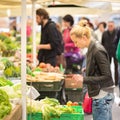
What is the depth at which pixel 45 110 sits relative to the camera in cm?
360

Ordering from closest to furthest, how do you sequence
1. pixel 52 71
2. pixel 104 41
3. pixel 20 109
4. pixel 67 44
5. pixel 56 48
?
pixel 20 109 < pixel 52 71 < pixel 56 48 < pixel 67 44 < pixel 104 41

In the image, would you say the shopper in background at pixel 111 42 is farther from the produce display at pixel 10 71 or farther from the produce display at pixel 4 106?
the produce display at pixel 4 106

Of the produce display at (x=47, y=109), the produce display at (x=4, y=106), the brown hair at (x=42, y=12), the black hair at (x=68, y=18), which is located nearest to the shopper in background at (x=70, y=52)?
the black hair at (x=68, y=18)

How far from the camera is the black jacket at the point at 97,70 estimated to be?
381cm

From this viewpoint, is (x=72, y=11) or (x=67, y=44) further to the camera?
(x=67, y=44)

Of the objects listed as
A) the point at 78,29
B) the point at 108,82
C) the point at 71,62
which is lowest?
the point at 71,62

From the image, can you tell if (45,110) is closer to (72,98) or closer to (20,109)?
(20,109)

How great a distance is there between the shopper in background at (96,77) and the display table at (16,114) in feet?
2.76

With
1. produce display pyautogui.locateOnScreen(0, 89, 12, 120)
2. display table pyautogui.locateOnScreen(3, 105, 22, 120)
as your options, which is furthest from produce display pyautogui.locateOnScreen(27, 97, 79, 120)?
produce display pyautogui.locateOnScreen(0, 89, 12, 120)

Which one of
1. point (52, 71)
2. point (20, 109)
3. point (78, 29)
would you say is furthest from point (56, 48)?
point (20, 109)

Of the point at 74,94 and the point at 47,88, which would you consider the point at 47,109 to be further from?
the point at 74,94

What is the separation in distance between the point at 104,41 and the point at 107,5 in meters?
3.47

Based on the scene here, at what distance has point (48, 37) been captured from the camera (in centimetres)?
659

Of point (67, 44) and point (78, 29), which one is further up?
point (78, 29)
